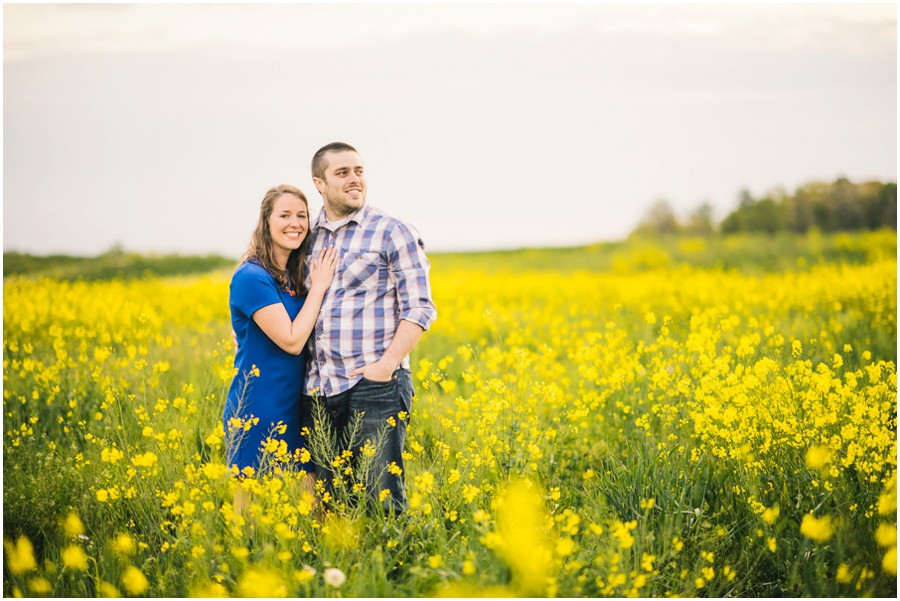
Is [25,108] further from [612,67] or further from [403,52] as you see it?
[612,67]

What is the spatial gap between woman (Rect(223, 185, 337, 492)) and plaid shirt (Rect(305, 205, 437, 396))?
0.29 ft

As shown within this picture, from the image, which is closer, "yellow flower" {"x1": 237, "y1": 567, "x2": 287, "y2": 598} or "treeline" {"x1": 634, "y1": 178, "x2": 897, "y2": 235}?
"yellow flower" {"x1": 237, "y1": 567, "x2": 287, "y2": 598}

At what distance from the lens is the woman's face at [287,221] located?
3.52m

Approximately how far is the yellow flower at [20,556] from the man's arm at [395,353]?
168 cm

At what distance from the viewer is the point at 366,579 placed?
2830 mm

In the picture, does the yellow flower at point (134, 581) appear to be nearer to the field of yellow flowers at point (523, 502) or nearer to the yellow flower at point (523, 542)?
the field of yellow flowers at point (523, 502)

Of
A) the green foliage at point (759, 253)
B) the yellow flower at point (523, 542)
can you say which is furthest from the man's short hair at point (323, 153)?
the green foliage at point (759, 253)

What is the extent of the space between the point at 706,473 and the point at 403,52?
3.57 meters

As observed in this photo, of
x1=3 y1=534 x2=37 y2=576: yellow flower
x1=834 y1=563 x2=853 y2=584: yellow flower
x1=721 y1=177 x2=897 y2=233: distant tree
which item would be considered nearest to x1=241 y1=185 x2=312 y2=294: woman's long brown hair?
x1=3 y1=534 x2=37 y2=576: yellow flower

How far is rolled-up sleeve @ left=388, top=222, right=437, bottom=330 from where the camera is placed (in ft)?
11.1

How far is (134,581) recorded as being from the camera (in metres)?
2.72

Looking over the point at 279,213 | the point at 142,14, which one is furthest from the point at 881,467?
the point at 142,14

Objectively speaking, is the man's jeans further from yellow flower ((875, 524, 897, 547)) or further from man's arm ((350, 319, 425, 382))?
yellow flower ((875, 524, 897, 547))

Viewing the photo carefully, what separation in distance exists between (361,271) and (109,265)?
14.6 meters
